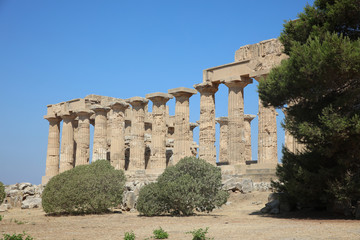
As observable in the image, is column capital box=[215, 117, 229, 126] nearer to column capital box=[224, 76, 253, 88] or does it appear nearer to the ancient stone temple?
the ancient stone temple

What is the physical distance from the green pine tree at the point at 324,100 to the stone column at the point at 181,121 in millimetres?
13652

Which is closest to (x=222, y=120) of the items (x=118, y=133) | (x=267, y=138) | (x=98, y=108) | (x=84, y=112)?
(x=118, y=133)

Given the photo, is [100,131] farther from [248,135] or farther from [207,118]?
[248,135]

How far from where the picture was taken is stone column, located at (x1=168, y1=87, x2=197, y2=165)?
29469 millimetres

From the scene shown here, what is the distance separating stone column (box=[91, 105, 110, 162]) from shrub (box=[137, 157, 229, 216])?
18.8m

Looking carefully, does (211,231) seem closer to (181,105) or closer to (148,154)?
(181,105)

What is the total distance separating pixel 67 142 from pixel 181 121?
1283 cm

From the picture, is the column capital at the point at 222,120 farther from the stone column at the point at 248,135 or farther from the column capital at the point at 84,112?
the column capital at the point at 84,112

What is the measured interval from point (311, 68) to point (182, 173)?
6108mm

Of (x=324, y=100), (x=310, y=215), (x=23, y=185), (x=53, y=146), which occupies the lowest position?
(x=310, y=215)

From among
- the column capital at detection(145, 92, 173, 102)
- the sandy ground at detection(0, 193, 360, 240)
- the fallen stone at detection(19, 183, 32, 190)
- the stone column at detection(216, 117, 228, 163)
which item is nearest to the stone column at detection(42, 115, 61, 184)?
the fallen stone at detection(19, 183, 32, 190)

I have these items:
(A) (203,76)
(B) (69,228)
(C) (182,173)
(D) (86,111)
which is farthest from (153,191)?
(D) (86,111)

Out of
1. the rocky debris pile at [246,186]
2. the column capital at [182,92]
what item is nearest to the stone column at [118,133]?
the column capital at [182,92]

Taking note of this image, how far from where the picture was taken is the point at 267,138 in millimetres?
25000
